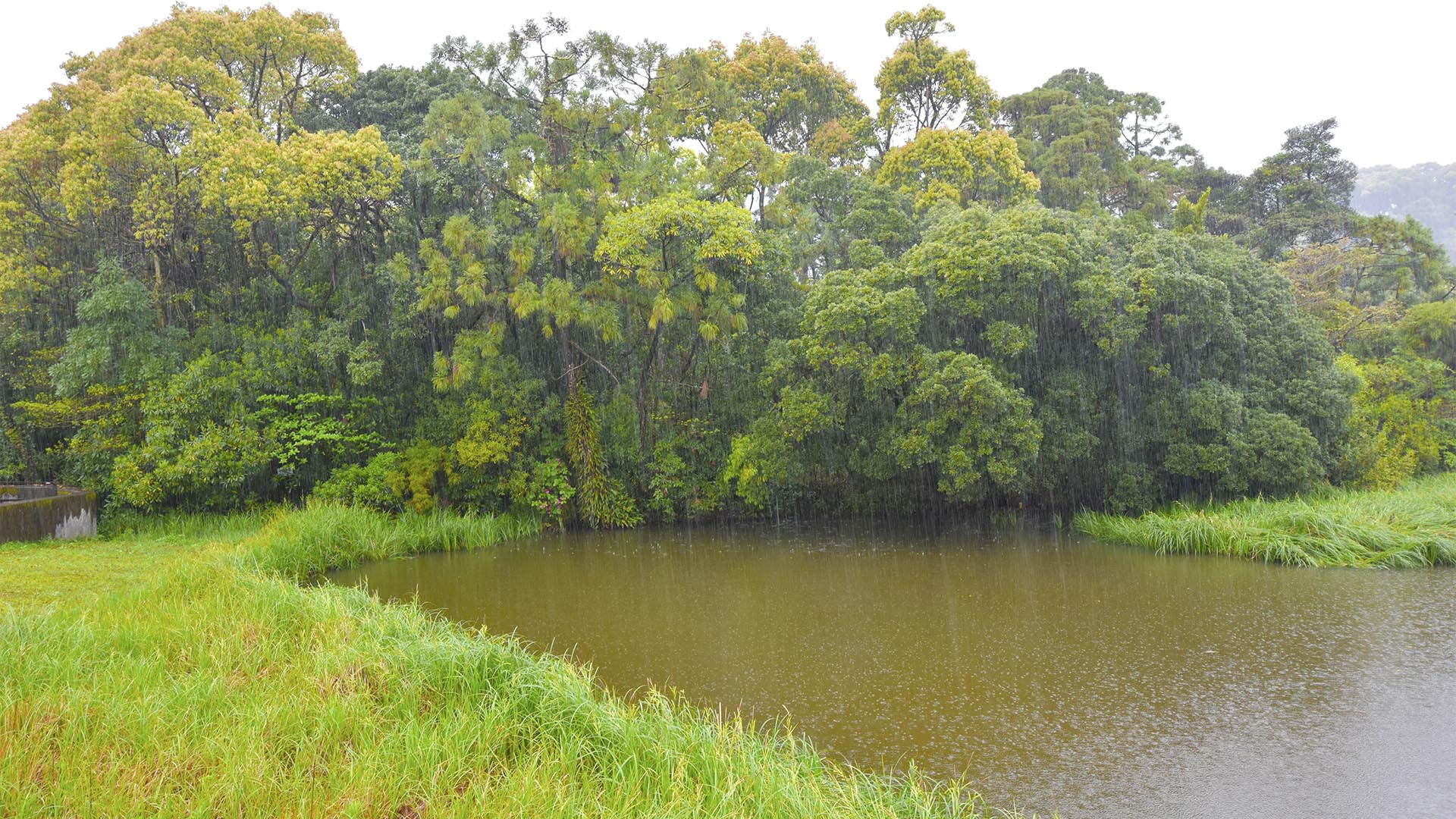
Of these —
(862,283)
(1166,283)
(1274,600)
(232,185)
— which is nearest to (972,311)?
(862,283)

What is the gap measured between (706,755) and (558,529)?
1112 centimetres

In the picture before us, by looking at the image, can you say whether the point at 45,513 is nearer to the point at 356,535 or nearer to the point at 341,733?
the point at 356,535

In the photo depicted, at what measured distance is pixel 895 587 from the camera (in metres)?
9.58

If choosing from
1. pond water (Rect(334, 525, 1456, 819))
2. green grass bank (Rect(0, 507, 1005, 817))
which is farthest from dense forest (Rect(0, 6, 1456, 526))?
green grass bank (Rect(0, 507, 1005, 817))

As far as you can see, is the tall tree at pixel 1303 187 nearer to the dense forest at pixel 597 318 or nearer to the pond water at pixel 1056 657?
the dense forest at pixel 597 318

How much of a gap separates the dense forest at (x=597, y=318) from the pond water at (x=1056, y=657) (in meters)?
2.49

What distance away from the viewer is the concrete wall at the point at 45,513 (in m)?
11.5

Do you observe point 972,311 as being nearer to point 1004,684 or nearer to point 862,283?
point 862,283

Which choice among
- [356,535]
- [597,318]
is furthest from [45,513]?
[597,318]

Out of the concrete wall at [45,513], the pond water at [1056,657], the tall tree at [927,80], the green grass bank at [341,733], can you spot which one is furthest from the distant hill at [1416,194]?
the concrete wall at [45,513]

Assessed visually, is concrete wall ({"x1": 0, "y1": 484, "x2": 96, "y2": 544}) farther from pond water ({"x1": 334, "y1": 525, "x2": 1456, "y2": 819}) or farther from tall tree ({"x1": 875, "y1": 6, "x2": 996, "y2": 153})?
tall tree ({"x1": 875, "y1": 6, "x2": 996, "y2": 153})

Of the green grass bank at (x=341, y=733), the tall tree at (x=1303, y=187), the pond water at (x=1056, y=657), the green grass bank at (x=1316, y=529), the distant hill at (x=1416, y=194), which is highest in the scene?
the distant hill at (x=1416, y=194)

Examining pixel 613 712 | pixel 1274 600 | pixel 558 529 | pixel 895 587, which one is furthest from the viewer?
pixel 558 529

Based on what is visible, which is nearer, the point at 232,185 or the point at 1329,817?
the point at 1329,817
